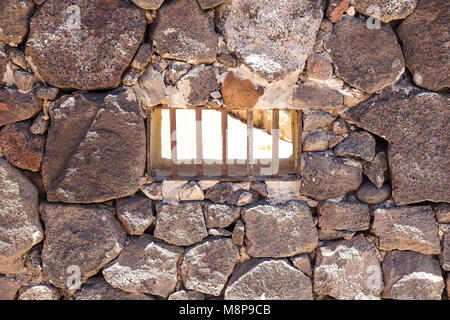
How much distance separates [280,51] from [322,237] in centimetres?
97

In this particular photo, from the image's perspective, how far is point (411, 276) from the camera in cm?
208

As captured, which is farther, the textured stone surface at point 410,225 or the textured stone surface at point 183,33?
the textured stone surface at point 410,225

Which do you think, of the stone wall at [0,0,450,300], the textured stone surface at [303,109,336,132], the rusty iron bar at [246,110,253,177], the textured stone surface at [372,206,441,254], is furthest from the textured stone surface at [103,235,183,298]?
the textured stone surface at [372,206,441,254]

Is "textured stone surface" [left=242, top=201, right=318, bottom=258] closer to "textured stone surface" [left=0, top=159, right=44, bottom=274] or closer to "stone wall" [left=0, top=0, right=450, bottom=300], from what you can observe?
"stone wall" [left=0, top=0, right=450, bottom=300]

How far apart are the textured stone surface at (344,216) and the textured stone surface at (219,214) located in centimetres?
43

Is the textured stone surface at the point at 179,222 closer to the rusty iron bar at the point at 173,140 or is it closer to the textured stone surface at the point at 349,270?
the rusty iron bar at the point at 173,140

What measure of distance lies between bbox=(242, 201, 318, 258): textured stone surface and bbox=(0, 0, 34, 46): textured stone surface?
1372 mm

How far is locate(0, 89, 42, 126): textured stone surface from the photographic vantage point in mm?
1924

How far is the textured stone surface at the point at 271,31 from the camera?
6.25ft

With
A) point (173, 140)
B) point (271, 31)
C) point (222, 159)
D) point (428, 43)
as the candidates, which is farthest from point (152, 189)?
point (428, 43)

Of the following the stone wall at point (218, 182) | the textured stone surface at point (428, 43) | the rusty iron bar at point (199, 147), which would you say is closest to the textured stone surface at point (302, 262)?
the stone wall at point (218, 182)

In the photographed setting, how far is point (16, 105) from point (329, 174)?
1556 millimetres

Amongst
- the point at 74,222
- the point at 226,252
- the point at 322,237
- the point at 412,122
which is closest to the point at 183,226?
the point at 226,252

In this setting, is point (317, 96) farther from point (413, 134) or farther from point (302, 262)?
point (302, 262)
